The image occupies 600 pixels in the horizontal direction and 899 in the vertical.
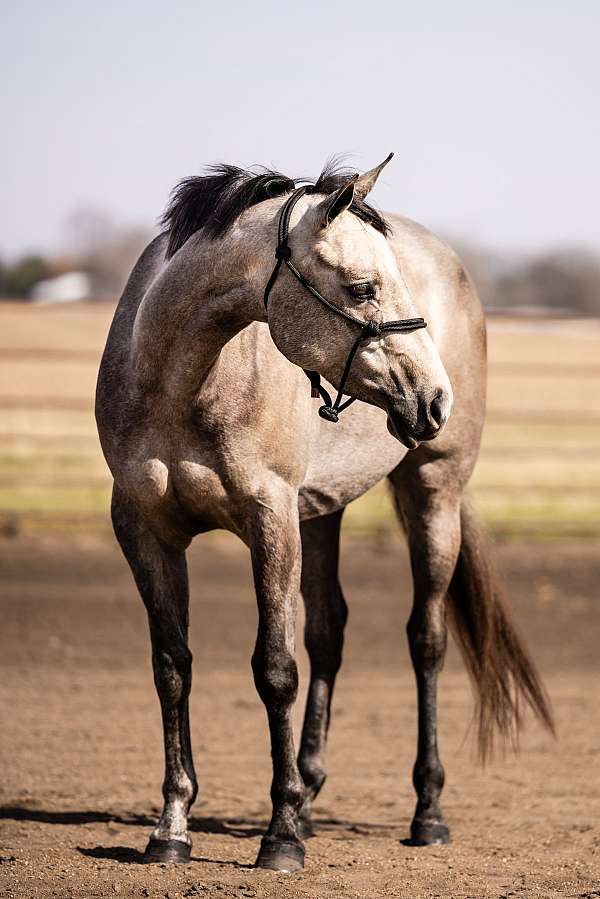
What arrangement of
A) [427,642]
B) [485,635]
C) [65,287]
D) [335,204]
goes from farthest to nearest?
Answer: [65,287]
[485,635]
[427,642]
[335,204]

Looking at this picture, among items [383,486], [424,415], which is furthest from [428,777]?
[383,486]

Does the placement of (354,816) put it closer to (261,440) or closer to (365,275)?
(261,440)

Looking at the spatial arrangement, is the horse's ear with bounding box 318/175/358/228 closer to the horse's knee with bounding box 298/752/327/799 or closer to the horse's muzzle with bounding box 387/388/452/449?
the horse's muzzle with bounding box 387/388/452/449

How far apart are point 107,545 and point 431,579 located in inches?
300

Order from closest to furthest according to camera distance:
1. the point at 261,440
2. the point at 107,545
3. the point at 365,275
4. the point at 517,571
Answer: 1. the point at 365,275
2. the point at 261,440
3. the point at 517,571
4. the point at 107,545

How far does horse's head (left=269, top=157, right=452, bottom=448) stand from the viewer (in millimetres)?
3258

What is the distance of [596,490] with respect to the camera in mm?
12969

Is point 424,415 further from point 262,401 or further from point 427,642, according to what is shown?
point 427,642

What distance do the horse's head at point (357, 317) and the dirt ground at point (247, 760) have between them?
1407mm

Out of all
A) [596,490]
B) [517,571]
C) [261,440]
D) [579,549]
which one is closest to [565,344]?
[596,490]

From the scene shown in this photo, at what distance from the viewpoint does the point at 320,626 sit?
4895 mm

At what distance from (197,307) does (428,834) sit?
6.86 feet

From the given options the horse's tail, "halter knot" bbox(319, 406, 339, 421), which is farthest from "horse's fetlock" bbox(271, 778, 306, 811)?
the horse's tail

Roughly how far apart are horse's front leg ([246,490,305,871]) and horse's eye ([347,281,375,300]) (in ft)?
2.29
